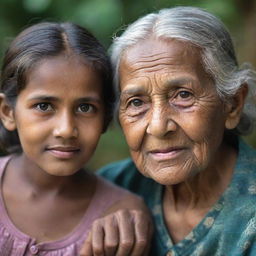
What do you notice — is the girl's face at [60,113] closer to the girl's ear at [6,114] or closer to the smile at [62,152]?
the smile at [62,152]

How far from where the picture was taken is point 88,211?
3.04m

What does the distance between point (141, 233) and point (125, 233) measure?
103 mm

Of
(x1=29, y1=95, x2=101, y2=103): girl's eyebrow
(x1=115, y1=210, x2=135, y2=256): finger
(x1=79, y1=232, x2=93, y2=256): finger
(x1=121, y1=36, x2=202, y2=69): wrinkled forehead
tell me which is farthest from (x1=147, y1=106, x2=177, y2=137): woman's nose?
(x1=79, y1=232, x2=93, y2=256): finger

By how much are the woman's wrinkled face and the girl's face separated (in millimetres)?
206

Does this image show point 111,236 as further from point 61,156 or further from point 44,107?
point 44,107

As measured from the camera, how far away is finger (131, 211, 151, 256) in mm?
2703

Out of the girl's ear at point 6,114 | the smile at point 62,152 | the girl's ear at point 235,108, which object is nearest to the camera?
the smile at point 62,152

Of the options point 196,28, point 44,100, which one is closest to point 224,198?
point 196,28

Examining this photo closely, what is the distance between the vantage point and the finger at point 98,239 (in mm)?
2635

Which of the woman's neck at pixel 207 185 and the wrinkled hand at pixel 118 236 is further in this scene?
the woman's neck at pixel 207 185

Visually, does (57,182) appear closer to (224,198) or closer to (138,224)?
(138,224)

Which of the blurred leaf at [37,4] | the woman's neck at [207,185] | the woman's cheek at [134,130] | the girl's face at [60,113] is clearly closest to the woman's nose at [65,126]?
the girl's face at [60,113]

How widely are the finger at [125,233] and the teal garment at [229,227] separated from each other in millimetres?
339

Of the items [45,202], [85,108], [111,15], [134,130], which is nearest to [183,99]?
[134,130]
